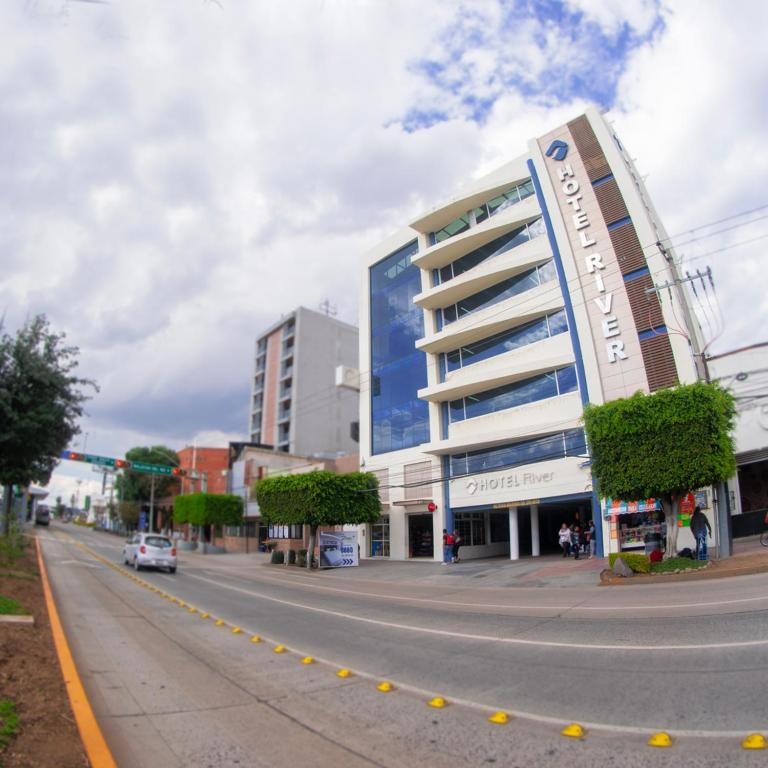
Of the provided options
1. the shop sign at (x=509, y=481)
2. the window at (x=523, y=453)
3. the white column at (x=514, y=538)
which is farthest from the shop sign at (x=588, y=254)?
the white column at (x=514, y=538)

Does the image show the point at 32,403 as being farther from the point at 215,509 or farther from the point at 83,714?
the point at 215,509

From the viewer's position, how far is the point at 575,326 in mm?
26250

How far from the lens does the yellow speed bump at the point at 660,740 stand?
4.41 meters

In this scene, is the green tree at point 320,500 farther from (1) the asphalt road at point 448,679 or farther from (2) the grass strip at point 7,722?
(2) the grass strip at point 7,722

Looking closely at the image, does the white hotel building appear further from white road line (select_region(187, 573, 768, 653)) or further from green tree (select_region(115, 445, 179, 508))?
green tree (select_region(115, 445, 179, 508))

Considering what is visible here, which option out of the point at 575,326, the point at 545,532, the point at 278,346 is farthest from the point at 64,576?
the point at 278,346

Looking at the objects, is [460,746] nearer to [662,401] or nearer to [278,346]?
[662,401]

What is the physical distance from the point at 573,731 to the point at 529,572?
58.1 ft

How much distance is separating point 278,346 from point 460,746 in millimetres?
71233

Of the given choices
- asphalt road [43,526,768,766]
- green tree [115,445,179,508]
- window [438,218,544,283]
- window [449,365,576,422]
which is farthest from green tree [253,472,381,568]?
green tree [115,445,179,508]

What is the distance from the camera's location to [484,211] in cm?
3259

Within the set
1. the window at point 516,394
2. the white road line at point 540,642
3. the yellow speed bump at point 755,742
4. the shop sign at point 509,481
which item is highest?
the window at point 516,394

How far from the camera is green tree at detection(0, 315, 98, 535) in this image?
1766 cm

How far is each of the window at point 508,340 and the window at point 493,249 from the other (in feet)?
15.0
